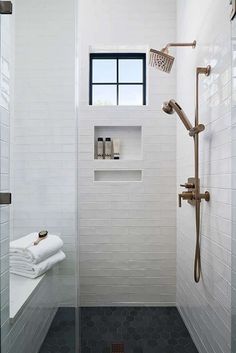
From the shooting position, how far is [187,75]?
2.13m

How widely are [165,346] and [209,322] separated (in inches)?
16.7

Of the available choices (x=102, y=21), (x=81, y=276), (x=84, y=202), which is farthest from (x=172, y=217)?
(x=102, y=21)

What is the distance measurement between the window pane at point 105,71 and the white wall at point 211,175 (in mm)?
736

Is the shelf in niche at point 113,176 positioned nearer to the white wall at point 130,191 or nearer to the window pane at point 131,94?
the white wall at point 130,191

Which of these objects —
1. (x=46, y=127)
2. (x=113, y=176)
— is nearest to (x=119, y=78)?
(x=113, y=176)

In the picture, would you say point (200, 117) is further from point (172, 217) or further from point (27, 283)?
point (27, 283)

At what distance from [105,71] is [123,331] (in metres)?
2.24

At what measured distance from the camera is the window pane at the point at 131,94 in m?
2.65

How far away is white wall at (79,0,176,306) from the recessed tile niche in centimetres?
9

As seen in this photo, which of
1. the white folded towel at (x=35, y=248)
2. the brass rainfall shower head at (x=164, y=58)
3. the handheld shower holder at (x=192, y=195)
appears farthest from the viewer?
the brass rainfall shower head at (x=164, y=58)

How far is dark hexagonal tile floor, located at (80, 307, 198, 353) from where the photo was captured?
1.81 m

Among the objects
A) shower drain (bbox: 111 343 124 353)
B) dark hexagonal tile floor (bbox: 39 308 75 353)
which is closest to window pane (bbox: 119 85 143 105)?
dark hexagonal tile floor (bbox: 39 308 75 353)

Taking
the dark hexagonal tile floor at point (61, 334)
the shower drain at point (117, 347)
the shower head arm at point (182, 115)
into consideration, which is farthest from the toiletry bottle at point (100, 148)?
the shower drain at point (117, 347)

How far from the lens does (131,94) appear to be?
8.72ft
